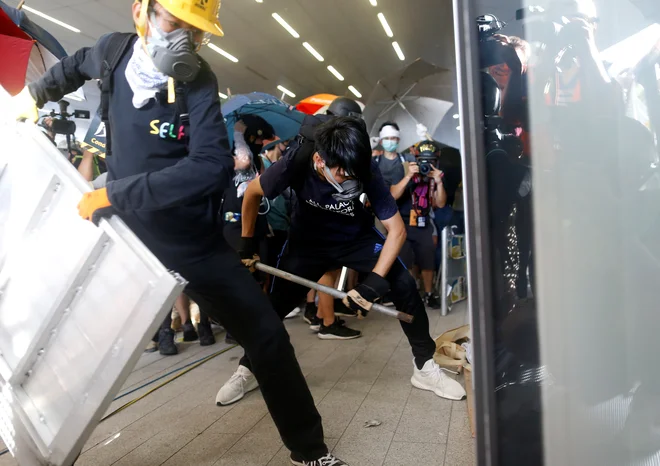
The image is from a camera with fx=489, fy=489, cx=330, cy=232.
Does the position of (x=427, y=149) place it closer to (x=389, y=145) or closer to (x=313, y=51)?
(x=389, y=145)

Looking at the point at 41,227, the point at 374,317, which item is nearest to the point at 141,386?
the point at 41,227

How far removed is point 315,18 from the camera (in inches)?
294

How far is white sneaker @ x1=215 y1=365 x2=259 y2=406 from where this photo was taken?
2.17 m

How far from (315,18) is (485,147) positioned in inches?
289

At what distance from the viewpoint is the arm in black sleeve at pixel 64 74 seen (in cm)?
152

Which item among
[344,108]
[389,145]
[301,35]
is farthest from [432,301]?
[301,35]

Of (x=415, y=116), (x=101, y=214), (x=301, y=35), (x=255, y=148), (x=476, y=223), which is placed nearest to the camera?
(x=476, y=223)

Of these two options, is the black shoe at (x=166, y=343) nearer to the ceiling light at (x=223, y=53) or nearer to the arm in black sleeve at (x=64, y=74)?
the arm in black sleeve at (x=64, y=74)

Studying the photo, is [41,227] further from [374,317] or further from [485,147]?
[374,317]

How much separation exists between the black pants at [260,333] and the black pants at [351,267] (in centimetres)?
75

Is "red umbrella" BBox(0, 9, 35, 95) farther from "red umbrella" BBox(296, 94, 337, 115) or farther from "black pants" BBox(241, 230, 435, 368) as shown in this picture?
"red umbrella" BBox(296, 94, 337, 115)

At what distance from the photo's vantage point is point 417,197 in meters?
4.00

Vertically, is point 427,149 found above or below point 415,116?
below

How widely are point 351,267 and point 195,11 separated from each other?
1333mm
